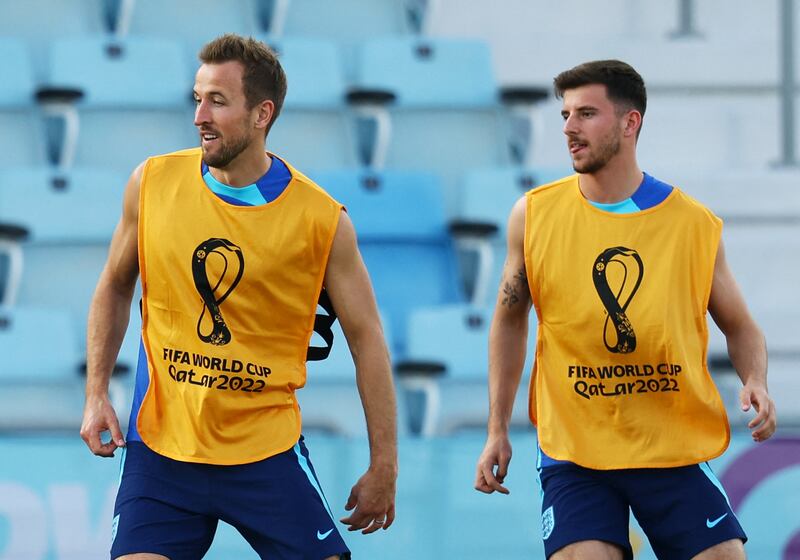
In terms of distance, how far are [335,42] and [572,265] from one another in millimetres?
4753

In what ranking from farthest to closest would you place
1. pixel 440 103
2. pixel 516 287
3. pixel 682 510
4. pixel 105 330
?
pixel 440 103 < pixel 516 287 < pixel 682 510 < pixel 105 330

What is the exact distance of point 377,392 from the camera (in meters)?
4.11

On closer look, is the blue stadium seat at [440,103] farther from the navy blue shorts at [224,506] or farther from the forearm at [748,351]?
the navy blue shorts at [224,506]

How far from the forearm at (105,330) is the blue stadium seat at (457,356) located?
115 inches

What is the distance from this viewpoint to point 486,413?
712 centimetres

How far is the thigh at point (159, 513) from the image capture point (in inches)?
153

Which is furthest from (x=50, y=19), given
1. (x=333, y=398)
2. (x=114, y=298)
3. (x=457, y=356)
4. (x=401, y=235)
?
(x=114, y=298)

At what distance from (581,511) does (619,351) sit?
0.48m

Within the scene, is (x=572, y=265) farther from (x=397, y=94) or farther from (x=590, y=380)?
(x=397, y=94)

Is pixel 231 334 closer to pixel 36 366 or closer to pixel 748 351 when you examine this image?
pixel 748 351

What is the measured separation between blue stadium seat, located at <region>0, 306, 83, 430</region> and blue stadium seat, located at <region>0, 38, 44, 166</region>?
1429mm

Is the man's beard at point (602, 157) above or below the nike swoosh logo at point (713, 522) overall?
above

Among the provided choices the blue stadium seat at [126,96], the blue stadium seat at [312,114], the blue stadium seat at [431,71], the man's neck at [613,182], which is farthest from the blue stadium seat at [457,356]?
the man's neck at [613,182]

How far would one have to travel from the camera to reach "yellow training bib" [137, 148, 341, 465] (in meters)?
4.00
